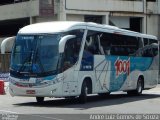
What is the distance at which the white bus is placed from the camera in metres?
20.2

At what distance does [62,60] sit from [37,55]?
3.33 ft

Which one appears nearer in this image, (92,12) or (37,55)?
(37,55)

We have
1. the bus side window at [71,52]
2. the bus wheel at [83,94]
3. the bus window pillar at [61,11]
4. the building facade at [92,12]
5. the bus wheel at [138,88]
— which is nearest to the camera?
the bus side window at [71,52]

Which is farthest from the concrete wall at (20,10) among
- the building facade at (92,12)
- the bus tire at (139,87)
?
the bus tire at (139,87)

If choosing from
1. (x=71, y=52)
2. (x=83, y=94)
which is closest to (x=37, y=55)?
(x=71, y=52)

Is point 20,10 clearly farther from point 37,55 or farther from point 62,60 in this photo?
point 62,60

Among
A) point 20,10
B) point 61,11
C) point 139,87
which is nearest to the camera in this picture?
point 139,87

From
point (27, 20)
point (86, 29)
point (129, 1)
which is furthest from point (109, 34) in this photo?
point (27, 20)

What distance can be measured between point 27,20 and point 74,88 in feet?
106

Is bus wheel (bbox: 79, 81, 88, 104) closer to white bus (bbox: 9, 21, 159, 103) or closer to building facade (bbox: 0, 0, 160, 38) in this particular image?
white bus (bbox: 9, 21, 159, 103)

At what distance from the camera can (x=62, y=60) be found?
2031cm

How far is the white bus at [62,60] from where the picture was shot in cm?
2022

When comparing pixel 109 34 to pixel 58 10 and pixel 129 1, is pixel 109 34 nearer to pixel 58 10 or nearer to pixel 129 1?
pixel 58 10

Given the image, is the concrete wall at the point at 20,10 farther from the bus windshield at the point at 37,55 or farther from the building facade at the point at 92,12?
the bus windshield at the point at 37,55
